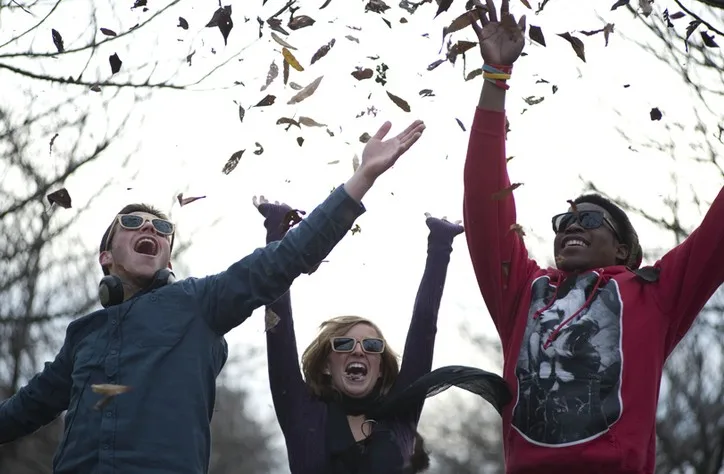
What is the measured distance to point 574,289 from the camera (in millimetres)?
5383

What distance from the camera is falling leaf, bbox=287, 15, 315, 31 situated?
6.09 m

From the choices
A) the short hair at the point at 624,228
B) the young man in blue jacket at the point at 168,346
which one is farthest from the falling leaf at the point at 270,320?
the short hair at the point at 624,228

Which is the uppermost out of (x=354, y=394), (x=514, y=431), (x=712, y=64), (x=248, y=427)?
(x=248, y=427)

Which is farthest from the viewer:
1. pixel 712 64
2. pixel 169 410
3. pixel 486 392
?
pixel 712 64

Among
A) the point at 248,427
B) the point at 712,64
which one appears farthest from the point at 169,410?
the point at 248,427

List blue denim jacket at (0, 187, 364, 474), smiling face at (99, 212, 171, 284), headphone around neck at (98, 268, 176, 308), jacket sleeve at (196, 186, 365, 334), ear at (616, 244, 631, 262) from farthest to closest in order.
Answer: ear at (616, 244, 631, 262), smiling face at (99, 212, 171, 284), headphone around neck at (98, 268, 176, 308), jacket sleeve at (196, 186, 365, 334), blue denim jacket at (0, 187, 364, 474)

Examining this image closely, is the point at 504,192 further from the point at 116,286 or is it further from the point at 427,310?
the point at 116,286

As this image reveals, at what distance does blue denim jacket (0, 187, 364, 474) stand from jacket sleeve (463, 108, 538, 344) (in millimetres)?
698

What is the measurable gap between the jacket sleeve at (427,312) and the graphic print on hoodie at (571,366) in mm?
765

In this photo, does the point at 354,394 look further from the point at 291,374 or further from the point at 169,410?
the point at 169,410

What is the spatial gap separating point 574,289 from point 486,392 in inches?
23.0

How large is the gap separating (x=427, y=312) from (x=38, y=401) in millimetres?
1864

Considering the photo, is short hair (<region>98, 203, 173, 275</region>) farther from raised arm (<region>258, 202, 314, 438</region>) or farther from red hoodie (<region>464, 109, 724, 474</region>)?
red hoodie (<region>464, 109, 724, 474</region>)

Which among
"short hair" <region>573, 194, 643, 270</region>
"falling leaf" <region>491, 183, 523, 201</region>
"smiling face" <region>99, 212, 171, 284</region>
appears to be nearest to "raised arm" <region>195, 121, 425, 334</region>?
"smiling face" <region>99, 212, 171, 284</region>
